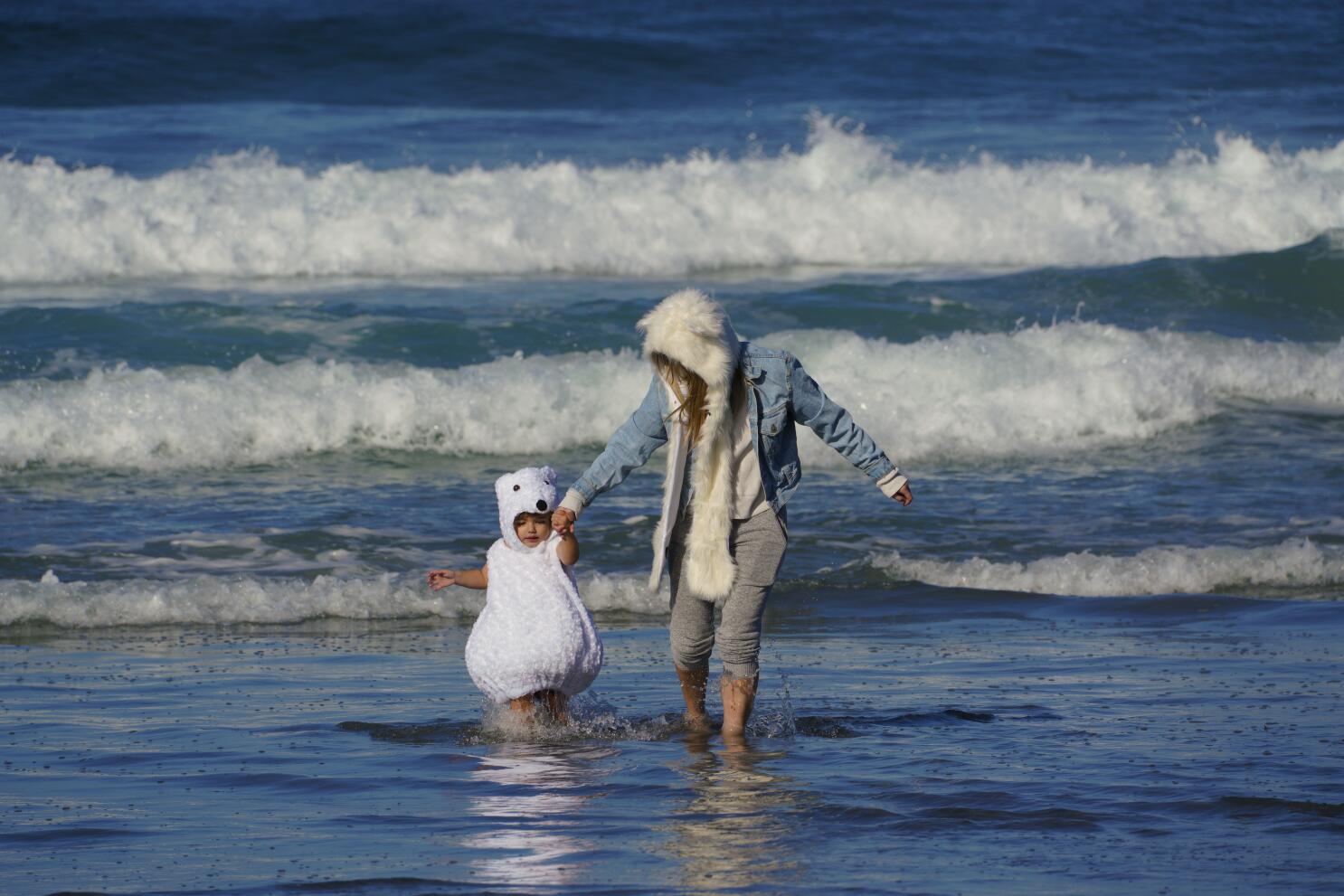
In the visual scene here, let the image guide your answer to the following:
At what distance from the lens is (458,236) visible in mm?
20953

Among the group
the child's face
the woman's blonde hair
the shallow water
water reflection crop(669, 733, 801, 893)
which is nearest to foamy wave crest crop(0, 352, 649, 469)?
the shallow water

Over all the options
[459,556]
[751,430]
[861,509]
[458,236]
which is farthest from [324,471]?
[458,236]

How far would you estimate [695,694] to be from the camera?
640cm

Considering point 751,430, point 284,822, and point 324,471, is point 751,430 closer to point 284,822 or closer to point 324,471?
point 284,822

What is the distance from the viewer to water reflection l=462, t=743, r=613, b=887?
472cm

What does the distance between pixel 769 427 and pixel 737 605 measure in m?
0.62

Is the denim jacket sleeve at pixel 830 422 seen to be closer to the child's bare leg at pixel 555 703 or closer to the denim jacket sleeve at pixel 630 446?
the denim jacket sleeve at pixel 630 446

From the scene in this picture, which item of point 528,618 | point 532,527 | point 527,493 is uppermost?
point 527,493

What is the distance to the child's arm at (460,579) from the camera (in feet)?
20.1

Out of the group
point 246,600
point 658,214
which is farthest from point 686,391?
point 658,214

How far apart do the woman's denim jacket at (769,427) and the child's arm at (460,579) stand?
1.67ft

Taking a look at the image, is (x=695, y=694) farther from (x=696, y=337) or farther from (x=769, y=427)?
(x=696, y=337)

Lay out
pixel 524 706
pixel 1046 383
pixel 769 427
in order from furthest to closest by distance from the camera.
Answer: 1. pixel 1046 383
2. pixel 524 706
3. pixel 769 427

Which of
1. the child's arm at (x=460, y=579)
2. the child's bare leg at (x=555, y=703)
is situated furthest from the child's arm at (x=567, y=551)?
the child's bare leg at (x=555, y=703)
